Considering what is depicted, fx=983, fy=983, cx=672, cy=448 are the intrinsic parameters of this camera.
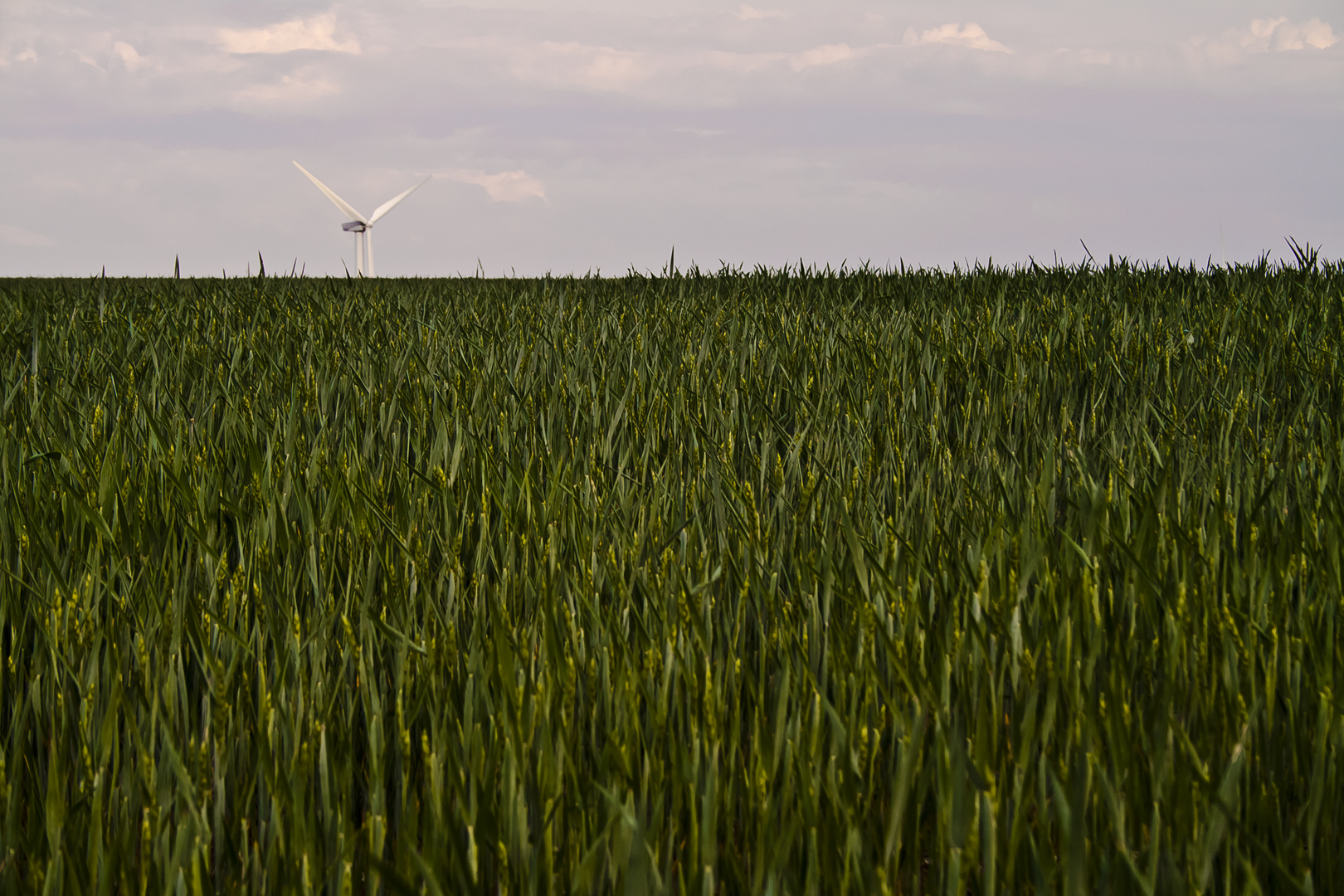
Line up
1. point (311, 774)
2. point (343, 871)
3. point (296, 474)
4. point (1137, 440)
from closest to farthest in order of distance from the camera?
1. point (343, 871)
2. point (311, 774)
3. point (296, 474)
4. point (1137, 440)

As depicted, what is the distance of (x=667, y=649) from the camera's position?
4.17ft

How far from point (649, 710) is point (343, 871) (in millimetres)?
383

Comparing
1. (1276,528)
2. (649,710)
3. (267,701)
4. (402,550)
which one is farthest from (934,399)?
(267,701)

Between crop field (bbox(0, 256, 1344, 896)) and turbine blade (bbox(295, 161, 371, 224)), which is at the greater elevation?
turbine blade (bbox(295, 161, 371, 224))

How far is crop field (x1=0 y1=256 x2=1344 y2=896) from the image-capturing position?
1.01 meters

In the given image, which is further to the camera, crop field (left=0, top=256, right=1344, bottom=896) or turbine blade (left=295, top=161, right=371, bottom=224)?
turbine blade (left=295, top=161, right=371, bottom=224)

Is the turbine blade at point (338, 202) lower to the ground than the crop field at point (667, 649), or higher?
higher

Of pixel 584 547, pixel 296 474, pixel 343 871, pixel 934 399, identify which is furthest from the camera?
pixel 934 399

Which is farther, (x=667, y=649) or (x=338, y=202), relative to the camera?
(x=338, y=202)

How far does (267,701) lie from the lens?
1.19 m

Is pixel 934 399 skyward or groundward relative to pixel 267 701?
skyward

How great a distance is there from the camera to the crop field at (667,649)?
1.01m

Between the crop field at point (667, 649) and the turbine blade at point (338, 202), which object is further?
the turbine blade at point (338, 202)

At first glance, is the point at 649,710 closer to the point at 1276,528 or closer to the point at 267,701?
→ the point at 267,701
